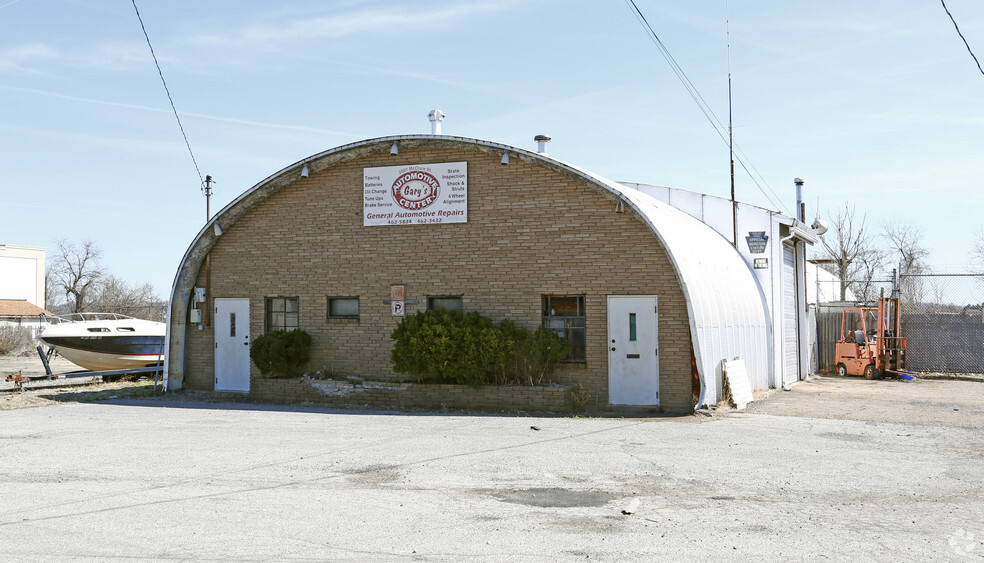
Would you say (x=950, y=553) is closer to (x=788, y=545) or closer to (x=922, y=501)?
(x=788, y=545)

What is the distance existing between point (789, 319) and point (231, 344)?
550 inches

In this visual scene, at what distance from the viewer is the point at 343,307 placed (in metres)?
18.0

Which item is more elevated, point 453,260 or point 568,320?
point 453,260

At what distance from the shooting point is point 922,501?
305 inches

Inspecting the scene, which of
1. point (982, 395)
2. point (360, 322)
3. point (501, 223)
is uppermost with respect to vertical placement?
point (501, 223)

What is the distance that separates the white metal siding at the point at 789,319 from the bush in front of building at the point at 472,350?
766 centimetres

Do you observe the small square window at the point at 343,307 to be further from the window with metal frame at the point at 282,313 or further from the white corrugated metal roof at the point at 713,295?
the white corrugated metal roof at the point at 713,295

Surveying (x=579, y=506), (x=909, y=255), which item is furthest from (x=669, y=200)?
(x=909, y=255)

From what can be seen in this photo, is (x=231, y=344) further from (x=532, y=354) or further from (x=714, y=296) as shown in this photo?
(x=714, y=296)

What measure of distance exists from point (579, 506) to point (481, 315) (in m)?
9.23

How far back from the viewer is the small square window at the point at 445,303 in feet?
55.9

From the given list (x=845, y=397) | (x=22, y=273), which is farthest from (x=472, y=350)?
(x=22, y=273)

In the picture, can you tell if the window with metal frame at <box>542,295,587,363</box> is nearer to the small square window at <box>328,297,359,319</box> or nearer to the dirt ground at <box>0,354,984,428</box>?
the dirt ground at <box>0,354,984,428</box>

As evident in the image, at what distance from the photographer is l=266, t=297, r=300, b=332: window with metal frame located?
18422 mm
